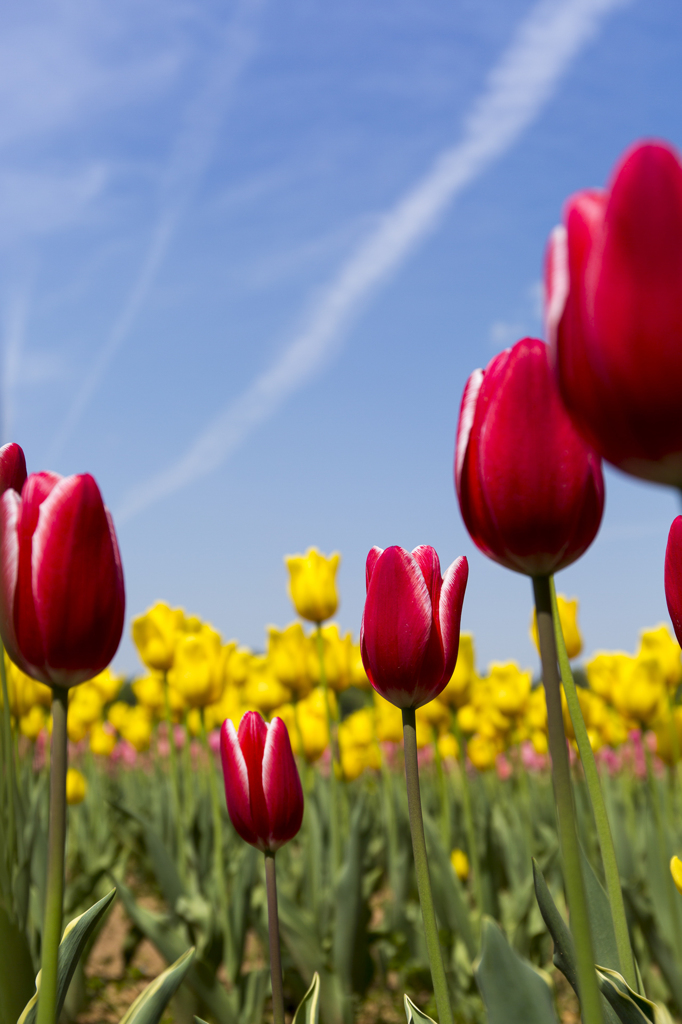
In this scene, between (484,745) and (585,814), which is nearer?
(585,814)

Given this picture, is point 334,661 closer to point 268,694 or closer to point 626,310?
point 268,694

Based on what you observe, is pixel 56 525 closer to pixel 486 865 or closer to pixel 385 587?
pixel 385 587

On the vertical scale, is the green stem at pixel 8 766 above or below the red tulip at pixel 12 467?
below

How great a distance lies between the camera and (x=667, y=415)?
478mm

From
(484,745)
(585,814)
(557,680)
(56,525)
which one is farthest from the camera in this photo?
(484,745)

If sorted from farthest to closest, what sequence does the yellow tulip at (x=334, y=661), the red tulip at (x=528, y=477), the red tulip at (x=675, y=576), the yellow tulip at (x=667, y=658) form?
the yellow tulip at (x=334, y=661)
the yellow tulip at (x=667, y=658)
the red tulip at (x=675, y=576)
the red tulip at (x=528, y=477)

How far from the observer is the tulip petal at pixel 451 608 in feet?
2.89

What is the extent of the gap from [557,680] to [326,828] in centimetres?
348

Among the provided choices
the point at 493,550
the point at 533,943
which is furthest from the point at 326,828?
the point at 493,550

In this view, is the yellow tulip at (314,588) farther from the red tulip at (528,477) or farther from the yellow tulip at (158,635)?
the red tulip at (528,477)

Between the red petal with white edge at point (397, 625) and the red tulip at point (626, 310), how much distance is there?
405 millimetres

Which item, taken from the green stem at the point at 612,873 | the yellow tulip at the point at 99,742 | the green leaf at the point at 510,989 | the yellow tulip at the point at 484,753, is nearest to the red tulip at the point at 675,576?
the green stem at the point at 612,873

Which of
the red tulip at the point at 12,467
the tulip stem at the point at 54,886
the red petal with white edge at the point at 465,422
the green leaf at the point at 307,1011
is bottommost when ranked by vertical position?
the green leaf at the point at 307,1011

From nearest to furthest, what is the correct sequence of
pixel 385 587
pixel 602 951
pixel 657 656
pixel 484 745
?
1. pixel 385 587
2. pixel 602 951
3. pixel 657 656
4. pixel 484 745
